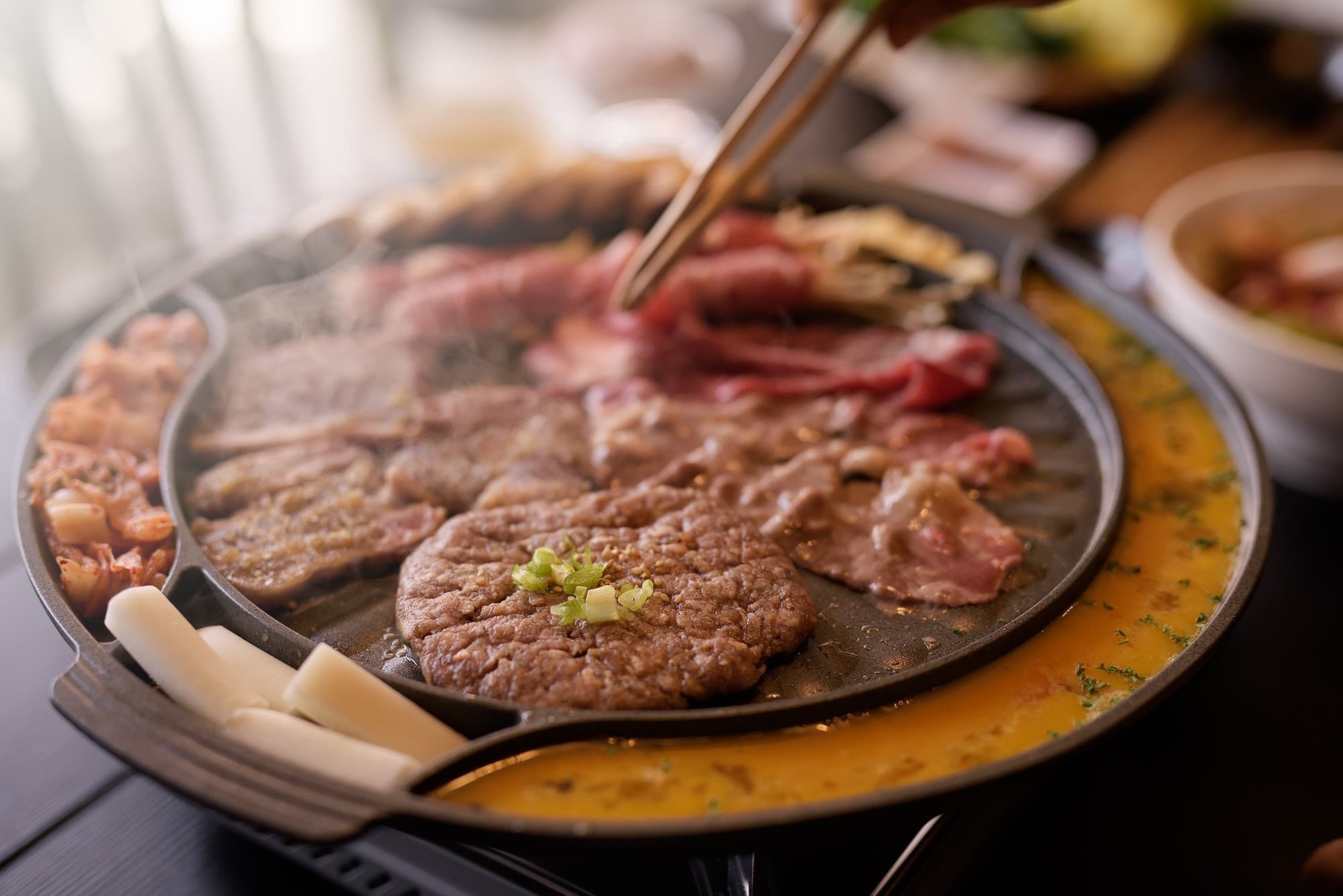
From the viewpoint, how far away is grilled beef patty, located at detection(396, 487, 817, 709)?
2.00 meters

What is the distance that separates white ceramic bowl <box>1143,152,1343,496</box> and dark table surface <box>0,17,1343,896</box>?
0.63 m

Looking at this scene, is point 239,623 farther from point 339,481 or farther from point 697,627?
point 697,627

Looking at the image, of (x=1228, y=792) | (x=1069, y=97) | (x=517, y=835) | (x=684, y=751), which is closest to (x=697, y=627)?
(x=684, y=751)

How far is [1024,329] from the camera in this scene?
3.17 metres

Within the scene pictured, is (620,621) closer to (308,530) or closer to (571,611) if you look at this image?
(571,611)

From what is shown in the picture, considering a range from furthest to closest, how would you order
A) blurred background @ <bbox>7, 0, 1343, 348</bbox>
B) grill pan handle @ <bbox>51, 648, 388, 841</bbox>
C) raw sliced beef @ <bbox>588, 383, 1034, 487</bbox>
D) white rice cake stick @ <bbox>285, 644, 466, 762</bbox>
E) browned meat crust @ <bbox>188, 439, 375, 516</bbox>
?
blurred background @ <bbox>7, 0, 1343, 348</bbox>
raw sliced beef @ <bbox>588, 383, 1034, 487</bbox>
browned meat crust @ <bbox>188, 439, 375, 516</bbox>
white rice cake stick @ <bbox>285, 644, 466, 762</bbox>
grill pan handle @ <bbox>51, 648, 388, 841</bbox>

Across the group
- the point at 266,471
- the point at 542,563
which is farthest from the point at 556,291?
the point at 542,563

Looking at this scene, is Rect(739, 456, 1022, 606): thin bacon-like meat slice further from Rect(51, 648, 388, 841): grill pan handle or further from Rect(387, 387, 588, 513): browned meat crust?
Rect(51, 648, 388, 841): grill pan handle

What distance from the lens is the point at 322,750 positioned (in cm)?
175

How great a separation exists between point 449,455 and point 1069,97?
4.41 meters

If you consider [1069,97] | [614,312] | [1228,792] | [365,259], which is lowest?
[1228,792]

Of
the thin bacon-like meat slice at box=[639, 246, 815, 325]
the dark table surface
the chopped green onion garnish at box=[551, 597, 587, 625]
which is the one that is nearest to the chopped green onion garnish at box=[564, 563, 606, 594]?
the chopped green onion garnish at box=[551, 597, 587, 625]

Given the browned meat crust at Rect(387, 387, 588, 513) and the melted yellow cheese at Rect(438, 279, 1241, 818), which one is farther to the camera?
the browned meat crust at Rect(387, 387, 588, 513)

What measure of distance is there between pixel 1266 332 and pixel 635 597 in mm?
2193
